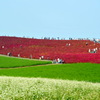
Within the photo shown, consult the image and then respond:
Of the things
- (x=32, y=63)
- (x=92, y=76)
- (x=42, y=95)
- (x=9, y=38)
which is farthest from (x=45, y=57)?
(x=42, y=95)

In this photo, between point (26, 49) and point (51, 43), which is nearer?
point (26, 49)

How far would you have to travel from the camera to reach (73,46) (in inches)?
2675

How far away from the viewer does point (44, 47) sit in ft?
221

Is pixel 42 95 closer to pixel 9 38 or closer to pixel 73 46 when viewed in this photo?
pixel 73 46

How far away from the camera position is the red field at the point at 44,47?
195 feet

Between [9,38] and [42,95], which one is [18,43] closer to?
[9,38]

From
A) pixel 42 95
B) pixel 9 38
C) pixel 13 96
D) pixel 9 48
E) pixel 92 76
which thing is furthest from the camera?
pixel 9 38

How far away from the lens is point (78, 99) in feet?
44.1

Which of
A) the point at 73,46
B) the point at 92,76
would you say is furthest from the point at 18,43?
the point at 92,76

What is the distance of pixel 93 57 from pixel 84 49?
1440cm

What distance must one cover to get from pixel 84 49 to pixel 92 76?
3380 centimetres

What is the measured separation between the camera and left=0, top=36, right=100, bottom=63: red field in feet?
195

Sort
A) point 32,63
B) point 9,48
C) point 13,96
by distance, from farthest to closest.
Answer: point 9,48, point 32,63, point 13,96

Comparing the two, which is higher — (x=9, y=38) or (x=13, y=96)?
(x=9, y=38)
